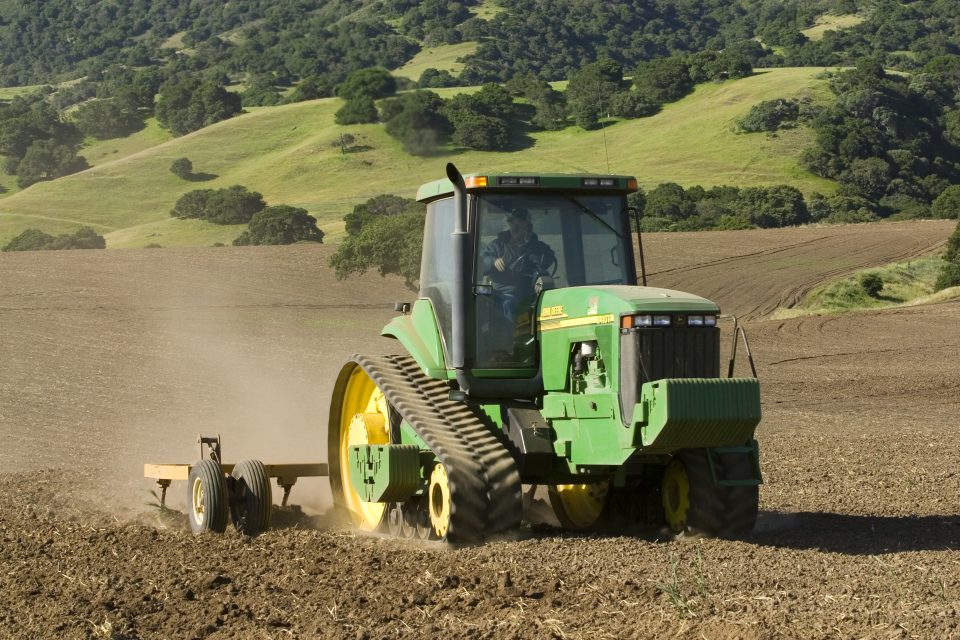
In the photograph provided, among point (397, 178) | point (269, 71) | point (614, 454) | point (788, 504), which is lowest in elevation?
point (788, 504)

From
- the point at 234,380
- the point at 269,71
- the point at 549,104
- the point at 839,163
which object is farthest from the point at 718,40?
the point at 234,380

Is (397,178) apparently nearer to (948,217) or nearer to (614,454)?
(948,217)

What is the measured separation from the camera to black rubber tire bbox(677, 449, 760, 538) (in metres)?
9.91

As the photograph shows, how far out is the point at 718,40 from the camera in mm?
150125

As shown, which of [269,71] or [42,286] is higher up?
[269,71]

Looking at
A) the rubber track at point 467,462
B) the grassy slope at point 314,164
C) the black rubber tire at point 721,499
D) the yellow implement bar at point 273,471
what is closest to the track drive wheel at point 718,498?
the black rubber tire at point 721,499

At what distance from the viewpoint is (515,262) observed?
10469mm

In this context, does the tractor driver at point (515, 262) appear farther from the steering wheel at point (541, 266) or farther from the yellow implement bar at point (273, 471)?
the yellow implement bar at point (273, 471)

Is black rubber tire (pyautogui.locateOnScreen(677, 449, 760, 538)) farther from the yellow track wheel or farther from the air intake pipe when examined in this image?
the air intake pipe

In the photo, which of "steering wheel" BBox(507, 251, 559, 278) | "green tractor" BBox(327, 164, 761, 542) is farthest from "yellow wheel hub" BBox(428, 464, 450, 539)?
"steering wheel" BBox(507, 251, 559, 278)

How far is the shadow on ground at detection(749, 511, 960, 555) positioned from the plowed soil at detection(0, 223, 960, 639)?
42 millimetres

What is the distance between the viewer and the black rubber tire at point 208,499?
10.9m

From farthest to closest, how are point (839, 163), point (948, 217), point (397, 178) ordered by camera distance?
point (839, 163) → point (948, 217) → point (397, 178)

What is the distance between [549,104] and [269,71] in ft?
203
